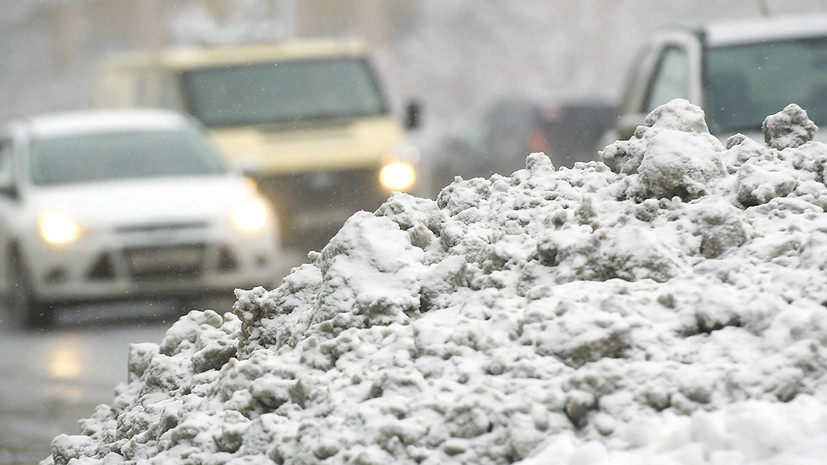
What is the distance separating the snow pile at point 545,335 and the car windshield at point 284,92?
10489 mm

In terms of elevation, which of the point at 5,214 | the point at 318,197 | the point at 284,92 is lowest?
the point at 5,214

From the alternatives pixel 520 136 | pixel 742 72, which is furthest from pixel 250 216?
pixel 520 136

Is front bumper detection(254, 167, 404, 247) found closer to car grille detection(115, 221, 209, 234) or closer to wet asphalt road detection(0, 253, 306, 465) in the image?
wet asphalt road detection(0, 253, 306, 465)

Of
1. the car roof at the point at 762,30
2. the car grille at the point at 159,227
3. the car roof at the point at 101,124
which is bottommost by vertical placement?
the car roof at the point at 762,30

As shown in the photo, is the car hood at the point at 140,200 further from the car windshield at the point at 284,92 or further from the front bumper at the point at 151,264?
the car windshield at the point at 284,92

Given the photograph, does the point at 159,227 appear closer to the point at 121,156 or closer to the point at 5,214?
the point at 5,214

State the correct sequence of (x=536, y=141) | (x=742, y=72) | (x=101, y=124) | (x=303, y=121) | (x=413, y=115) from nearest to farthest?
(x=742, y=72) → (x=101, y=124) → (x=303, y=121) → (x=413, y=115) → (x=536, y=141)

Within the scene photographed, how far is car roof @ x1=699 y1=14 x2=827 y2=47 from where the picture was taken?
9.68 metres

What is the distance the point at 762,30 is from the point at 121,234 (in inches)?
183

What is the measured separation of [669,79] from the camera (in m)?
10.0

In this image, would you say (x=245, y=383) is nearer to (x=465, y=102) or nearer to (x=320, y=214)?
(x=320, y=214)

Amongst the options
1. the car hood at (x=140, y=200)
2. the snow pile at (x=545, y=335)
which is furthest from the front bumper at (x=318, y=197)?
the snow pile at (x=545, y=335)

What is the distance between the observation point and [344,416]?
3066mm

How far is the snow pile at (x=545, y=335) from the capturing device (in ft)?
9.61
